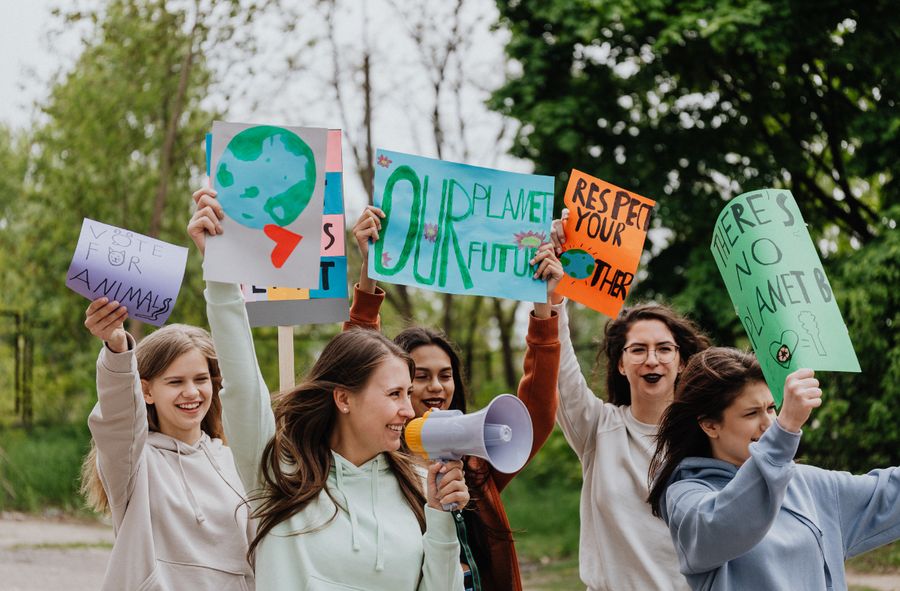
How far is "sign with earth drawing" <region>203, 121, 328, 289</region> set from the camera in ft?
10.7

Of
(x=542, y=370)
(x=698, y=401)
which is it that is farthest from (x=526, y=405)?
(x=698, y=401)

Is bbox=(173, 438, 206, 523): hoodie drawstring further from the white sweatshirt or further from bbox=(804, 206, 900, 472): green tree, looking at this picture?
bbox=(804, 206, 900, 472): green tree

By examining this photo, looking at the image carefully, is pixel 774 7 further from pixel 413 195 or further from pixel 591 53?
pixel 413 195

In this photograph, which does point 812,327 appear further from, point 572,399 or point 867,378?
point 867,378

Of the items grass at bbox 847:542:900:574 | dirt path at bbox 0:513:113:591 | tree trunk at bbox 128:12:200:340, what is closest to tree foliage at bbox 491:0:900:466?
grass at bbox 847:542:900:574

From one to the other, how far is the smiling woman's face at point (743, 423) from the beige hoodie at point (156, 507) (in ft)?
4.88

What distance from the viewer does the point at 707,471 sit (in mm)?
3045

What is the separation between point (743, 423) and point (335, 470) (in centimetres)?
112

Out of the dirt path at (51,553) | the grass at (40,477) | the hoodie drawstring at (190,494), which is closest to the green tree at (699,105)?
the dirt path at (51,553)

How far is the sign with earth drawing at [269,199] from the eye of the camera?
3264 mm

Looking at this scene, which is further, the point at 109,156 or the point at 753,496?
the point at 109,156

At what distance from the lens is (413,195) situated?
3.94 meters

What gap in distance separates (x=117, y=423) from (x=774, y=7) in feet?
31.0

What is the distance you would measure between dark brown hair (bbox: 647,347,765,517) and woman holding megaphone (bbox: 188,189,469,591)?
697mm
